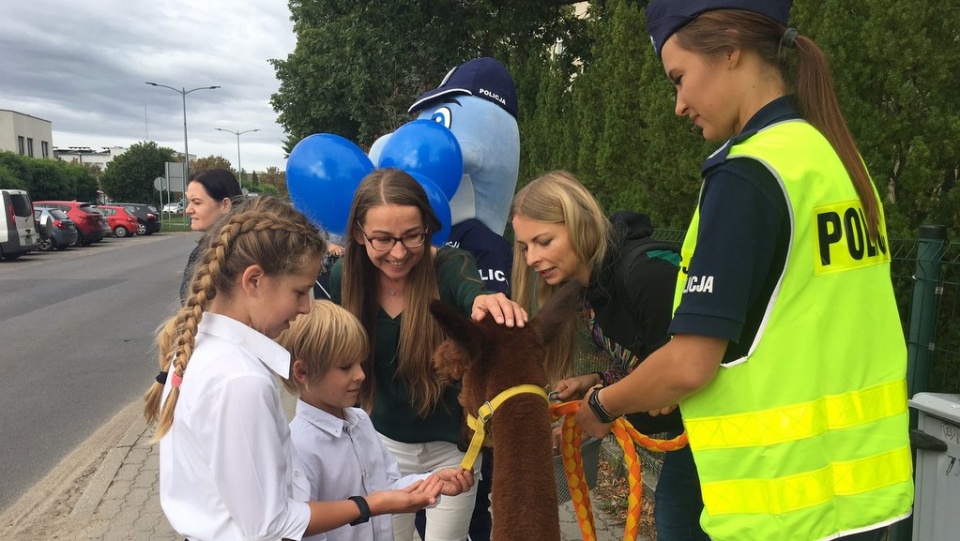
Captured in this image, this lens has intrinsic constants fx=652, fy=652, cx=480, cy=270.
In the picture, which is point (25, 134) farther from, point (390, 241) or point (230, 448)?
point (230, 448)

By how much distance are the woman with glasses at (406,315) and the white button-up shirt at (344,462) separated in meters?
0.24

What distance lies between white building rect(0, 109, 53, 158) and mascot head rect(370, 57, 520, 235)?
6667 centimetres

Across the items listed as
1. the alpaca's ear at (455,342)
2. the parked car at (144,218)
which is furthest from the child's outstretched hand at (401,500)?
the parked car at (144,218)

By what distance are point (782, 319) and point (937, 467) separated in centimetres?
170

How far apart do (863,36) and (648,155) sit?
205 centimetres

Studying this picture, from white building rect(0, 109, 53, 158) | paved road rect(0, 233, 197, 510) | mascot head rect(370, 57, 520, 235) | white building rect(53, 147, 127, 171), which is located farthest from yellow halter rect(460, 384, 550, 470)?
white building rect(53, 147, 127, 171)

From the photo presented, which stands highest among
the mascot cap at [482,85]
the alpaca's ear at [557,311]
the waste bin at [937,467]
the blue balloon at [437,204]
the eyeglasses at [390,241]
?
the mascot cap at [482,85]

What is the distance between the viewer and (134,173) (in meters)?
57.7

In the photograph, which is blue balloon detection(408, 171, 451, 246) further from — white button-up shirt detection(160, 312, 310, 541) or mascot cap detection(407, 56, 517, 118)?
white button-up shirt detection(160, 312, 310, 541)

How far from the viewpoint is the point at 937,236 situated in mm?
2549

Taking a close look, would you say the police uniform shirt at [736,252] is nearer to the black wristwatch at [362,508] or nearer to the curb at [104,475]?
the black wristwatch at [362,508]

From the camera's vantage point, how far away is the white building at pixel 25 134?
197 feet

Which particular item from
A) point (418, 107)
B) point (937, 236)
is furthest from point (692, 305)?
point (418, 107)

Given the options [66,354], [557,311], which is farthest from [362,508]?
[66,354]
